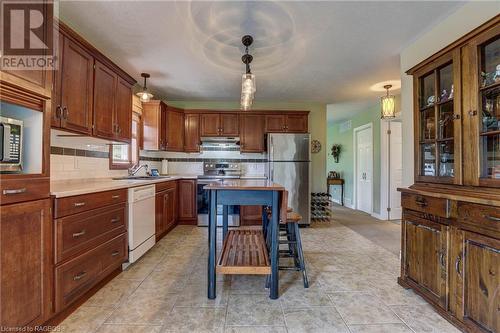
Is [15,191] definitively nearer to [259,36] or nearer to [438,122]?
[259,36]

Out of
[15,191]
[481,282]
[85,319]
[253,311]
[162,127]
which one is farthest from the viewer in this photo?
[162,127]

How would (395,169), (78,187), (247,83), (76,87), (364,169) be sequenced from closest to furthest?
(78,187) → (76,87) → (247,83) → (395,169) → (364,169)

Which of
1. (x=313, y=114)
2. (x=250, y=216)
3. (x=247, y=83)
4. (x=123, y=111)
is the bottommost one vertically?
(x=250, y=216)

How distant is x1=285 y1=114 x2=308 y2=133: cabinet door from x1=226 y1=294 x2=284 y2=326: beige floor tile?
334 cm

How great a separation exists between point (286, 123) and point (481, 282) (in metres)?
3.69

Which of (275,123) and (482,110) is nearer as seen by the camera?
(482,110)

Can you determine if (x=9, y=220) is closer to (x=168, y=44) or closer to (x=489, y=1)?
(x=168, y=44)

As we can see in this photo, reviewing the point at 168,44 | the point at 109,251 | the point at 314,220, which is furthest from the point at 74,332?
the point at 314,220

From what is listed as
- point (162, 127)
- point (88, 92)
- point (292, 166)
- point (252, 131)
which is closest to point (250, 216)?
point (292, 166)

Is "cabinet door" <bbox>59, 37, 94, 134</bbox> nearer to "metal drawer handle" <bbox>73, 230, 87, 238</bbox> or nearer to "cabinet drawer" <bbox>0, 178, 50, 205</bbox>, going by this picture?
"cabinet drawer" <bbox>0, 178, 50, 205</bbox>

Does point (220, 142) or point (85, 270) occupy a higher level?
point (220, 142)

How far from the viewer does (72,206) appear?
177cm

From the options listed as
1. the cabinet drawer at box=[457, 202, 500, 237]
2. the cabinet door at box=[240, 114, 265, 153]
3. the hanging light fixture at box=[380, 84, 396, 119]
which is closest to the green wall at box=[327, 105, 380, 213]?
the hanging light fixture at box=[380, 84, 396, 119]

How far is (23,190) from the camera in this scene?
140 centimetres
